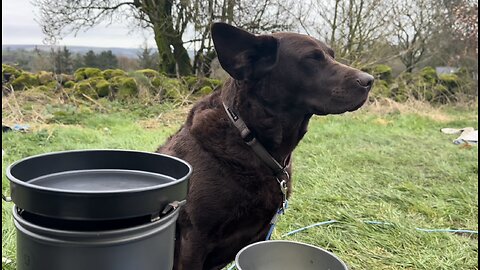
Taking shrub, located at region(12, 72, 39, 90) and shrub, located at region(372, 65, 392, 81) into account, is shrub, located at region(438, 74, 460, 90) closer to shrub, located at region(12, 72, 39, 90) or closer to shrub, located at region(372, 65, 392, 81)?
shrub, located at region(372, 65, 392, 81)

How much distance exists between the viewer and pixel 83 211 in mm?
724

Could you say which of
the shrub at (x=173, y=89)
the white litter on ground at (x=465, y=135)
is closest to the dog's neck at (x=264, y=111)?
the white litter on ground at (x=465, y=135)

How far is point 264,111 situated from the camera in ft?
5.78

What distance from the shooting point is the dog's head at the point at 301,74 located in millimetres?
1765

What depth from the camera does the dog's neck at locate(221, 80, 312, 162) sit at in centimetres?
175

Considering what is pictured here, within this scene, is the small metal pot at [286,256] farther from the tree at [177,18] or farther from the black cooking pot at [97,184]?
the tree at [177,18]

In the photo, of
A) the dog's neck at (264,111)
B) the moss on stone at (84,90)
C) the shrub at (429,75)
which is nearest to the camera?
the dog's neck at (264,111)

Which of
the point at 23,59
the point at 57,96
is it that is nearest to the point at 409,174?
the point at 57,96

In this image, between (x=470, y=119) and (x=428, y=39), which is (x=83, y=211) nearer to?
(x=470, y=119)

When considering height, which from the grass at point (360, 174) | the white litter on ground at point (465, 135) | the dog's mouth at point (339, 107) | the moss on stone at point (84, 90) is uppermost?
the dog's mouth at point (339, 107)

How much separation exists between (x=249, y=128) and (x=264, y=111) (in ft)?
0.31

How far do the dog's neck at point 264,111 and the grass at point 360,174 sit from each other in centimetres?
97

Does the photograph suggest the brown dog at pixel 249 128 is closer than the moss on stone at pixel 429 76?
Yes

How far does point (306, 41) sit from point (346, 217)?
1383 mm
